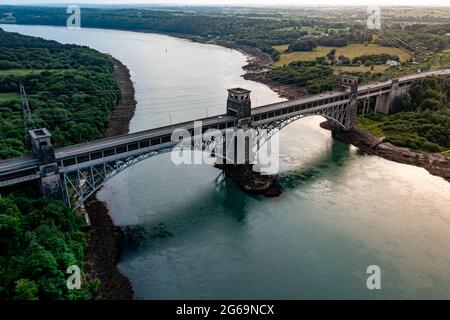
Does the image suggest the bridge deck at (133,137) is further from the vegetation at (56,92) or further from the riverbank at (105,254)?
the vegetation at (56,92)

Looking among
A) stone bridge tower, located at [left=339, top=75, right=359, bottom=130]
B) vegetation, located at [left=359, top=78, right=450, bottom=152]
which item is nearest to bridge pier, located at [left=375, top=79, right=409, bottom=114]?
vegetation, located at [left=359, top=78, right=450, bottom=152]

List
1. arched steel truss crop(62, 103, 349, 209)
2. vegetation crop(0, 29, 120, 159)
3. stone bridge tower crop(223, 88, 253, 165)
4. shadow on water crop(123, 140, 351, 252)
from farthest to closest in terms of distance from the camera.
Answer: vegetation crop(0, 29, 120, 159) < stone bridge tower crop(223, 88, 253, 165) < shadow on water crop(123, 140, 351, 252) < arched steel truss crop(62, 103, 349, 209)

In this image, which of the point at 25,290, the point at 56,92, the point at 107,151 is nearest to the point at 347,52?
the point at 56,92

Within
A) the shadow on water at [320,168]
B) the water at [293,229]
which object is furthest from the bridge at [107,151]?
the shadow on water at [320,168]

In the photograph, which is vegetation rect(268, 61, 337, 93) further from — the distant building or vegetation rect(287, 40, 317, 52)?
vegetation rect(287, 40, 317, 52)

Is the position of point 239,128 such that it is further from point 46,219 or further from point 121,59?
point 121,59

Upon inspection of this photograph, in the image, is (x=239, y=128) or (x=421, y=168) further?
(x=421, y=168)
